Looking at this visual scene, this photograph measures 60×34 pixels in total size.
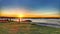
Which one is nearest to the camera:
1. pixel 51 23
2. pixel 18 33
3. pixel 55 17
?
pixel 18 33

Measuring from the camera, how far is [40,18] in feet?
4.99

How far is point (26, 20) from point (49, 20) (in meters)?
0.37

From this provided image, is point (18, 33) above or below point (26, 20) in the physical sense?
below

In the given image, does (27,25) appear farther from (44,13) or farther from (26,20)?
(44,13)

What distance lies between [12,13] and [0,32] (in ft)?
1.19

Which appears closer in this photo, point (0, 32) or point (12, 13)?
point (0, 32)

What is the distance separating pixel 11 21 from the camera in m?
1.58

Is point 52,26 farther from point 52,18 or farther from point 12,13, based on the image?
point 12,13

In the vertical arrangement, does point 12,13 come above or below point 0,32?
above

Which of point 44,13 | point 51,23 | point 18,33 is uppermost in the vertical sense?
point 44,13

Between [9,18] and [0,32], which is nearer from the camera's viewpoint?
[0,32]

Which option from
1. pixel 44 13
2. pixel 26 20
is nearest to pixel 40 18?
pixel 44 13

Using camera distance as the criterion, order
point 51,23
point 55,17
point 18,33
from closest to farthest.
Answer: point 18,33 → point 55,17 → point 51,23

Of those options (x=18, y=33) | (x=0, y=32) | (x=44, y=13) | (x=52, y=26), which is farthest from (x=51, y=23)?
(x=0, y=32)
